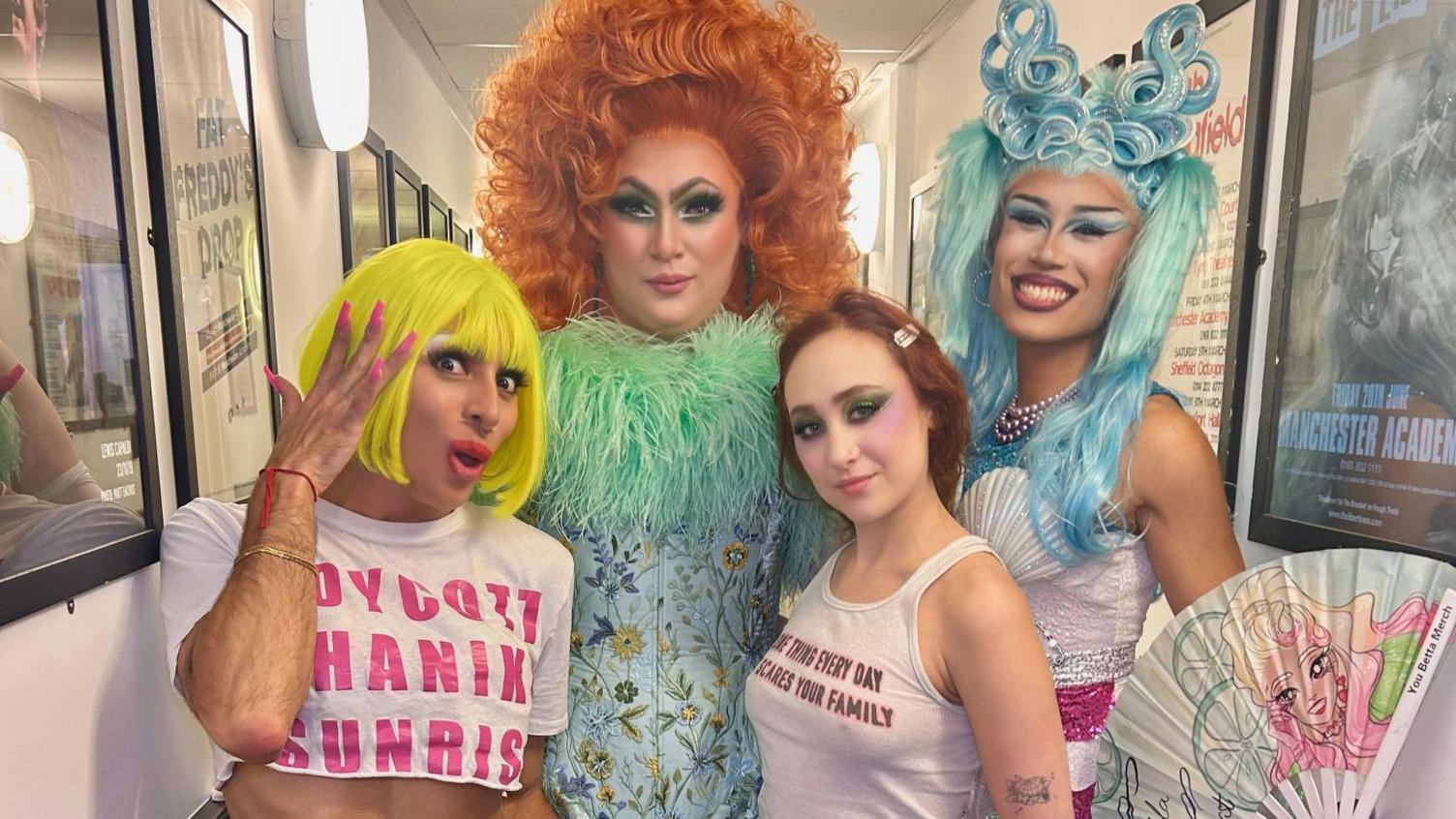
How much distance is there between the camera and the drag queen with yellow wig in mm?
840

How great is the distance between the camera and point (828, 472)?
0.96 metres

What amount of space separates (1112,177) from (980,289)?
20cm

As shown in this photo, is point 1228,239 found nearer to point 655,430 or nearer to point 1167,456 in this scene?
point 1167,456

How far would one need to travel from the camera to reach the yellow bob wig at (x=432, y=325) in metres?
0.91

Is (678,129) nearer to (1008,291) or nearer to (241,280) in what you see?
(1008,291)

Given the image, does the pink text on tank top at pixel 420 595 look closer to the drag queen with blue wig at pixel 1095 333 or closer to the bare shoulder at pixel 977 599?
the bare shoulder at pixel 977 599

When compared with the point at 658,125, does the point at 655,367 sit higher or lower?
lower

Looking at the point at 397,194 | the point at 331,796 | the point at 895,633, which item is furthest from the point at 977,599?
the point at 397,194

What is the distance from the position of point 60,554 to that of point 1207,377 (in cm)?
184

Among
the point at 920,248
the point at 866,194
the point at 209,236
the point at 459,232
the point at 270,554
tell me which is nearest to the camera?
the point at 270,554

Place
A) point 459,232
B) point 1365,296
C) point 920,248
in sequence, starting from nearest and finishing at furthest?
point 1365,296 < point 920,248 < point 459,232

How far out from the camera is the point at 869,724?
35.6 inches

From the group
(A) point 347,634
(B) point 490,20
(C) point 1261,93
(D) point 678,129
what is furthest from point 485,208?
(B) point 490,20
